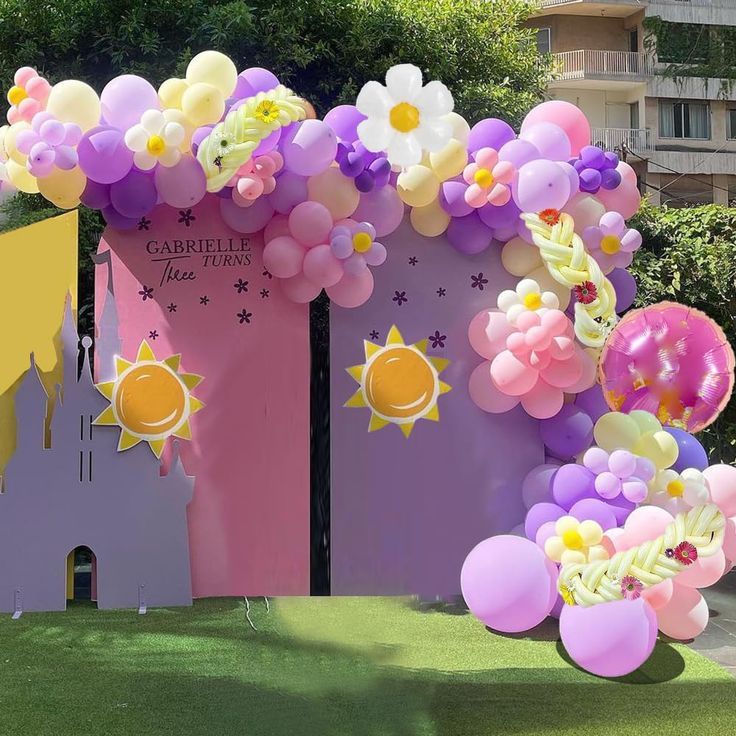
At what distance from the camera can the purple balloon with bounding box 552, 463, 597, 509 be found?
4.88 metres

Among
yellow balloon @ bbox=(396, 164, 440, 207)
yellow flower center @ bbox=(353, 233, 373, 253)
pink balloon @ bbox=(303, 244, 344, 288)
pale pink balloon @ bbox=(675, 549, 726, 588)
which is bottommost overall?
pale pink balloon @ bbox=(675, 549, 726, 588)

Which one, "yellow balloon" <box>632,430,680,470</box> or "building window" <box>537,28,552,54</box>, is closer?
"yellow balloon" <box>632,430,680,470</box>

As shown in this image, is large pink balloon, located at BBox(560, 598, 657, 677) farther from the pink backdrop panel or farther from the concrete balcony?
the concrete balcony

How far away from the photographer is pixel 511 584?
15.3ft

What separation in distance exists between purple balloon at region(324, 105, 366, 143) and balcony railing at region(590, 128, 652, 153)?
1727 cm

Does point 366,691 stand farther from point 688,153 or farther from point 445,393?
point 688,153

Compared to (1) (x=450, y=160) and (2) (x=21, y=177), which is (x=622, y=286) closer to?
(1) (x=450, y=160)

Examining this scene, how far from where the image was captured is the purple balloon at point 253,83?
5.02 metres

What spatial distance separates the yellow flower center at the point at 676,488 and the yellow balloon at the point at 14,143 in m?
3.64

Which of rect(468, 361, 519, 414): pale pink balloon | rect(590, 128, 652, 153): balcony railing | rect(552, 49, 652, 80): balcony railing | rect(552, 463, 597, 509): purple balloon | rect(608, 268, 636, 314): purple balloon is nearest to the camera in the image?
rect(552, 463, 597, 509): purple balloon

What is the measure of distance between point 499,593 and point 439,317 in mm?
1562

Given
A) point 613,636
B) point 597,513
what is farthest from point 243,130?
point 613,636

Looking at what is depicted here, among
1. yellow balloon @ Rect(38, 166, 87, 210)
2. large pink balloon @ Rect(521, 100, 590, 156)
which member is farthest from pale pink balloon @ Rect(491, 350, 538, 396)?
yellow balloon @ Rect(38, 166, 87, 210)

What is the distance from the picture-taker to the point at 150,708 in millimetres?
3916
